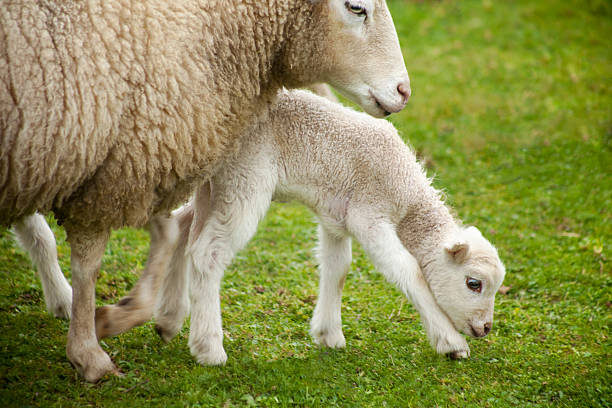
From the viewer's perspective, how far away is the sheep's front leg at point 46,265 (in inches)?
208

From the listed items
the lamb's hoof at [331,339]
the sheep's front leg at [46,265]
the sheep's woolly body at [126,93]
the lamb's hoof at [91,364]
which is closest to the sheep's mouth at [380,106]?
the sheep's woolly body at [126,93]

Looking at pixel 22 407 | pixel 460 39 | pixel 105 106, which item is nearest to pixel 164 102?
pixel 105 106

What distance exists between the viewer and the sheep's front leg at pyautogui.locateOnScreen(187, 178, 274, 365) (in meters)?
4.76

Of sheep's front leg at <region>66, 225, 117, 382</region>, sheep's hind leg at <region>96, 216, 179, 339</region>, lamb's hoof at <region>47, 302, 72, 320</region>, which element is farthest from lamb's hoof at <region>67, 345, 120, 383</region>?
lamb's hoof at <region>47, 302, 72, 320</region>

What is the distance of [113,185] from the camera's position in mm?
4113

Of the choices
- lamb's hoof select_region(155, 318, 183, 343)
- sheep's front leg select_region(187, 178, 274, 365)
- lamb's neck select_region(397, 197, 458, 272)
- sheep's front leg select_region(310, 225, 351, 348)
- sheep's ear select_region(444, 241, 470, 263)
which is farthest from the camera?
sheep's front leg select_region(310, 225, 351, 348)

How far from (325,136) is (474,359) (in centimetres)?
199

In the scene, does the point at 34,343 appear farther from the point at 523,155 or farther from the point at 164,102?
the point at 523,155

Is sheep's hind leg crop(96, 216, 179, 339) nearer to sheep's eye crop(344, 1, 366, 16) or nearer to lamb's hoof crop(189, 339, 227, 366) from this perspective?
lamb's hoof crop(189, 339, 227, 366)

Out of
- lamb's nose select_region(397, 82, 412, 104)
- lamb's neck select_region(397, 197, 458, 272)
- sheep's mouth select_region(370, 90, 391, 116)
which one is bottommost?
lamb's neck select_region(397, 197, 458, 272)

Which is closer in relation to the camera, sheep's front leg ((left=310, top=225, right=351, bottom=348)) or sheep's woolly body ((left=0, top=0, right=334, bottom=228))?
sheep's woolly body ((left=0, top=0, right=334, bottom=228))

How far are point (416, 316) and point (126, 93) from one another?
327 centimetres

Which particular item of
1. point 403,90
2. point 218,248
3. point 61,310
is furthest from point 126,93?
point 61,310

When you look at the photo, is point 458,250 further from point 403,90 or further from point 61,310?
point 61,310
